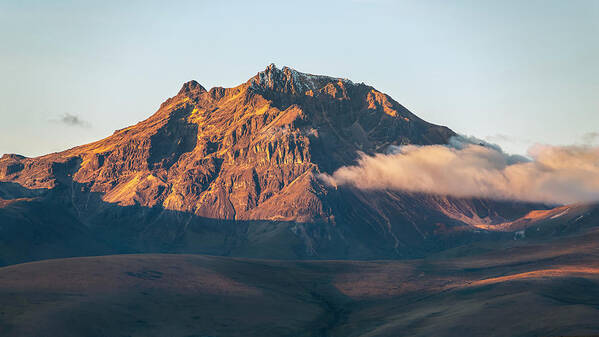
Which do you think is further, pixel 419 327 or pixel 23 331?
pixel 419 327

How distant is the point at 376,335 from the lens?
19938 centimetres

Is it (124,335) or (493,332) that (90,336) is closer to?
(124,335)

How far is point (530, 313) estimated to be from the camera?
646ft

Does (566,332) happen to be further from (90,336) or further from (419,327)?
(90,336)

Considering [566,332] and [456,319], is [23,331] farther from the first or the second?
[566,332]

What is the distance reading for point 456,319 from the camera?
650 feet

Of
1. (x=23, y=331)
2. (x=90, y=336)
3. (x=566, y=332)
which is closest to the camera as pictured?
(x=566, y=332)

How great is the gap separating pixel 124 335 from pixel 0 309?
34.2 metres

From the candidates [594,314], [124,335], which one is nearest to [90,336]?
[124,335]

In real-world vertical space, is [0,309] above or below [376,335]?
above

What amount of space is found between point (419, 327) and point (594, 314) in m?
45.5

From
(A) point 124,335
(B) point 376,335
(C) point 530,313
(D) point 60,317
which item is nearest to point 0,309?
(D) point 60,317

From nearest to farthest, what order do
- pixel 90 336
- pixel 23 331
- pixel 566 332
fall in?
pixel 566 332
pixel 23 331
pixel 90 336

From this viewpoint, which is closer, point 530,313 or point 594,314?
point 594,314
